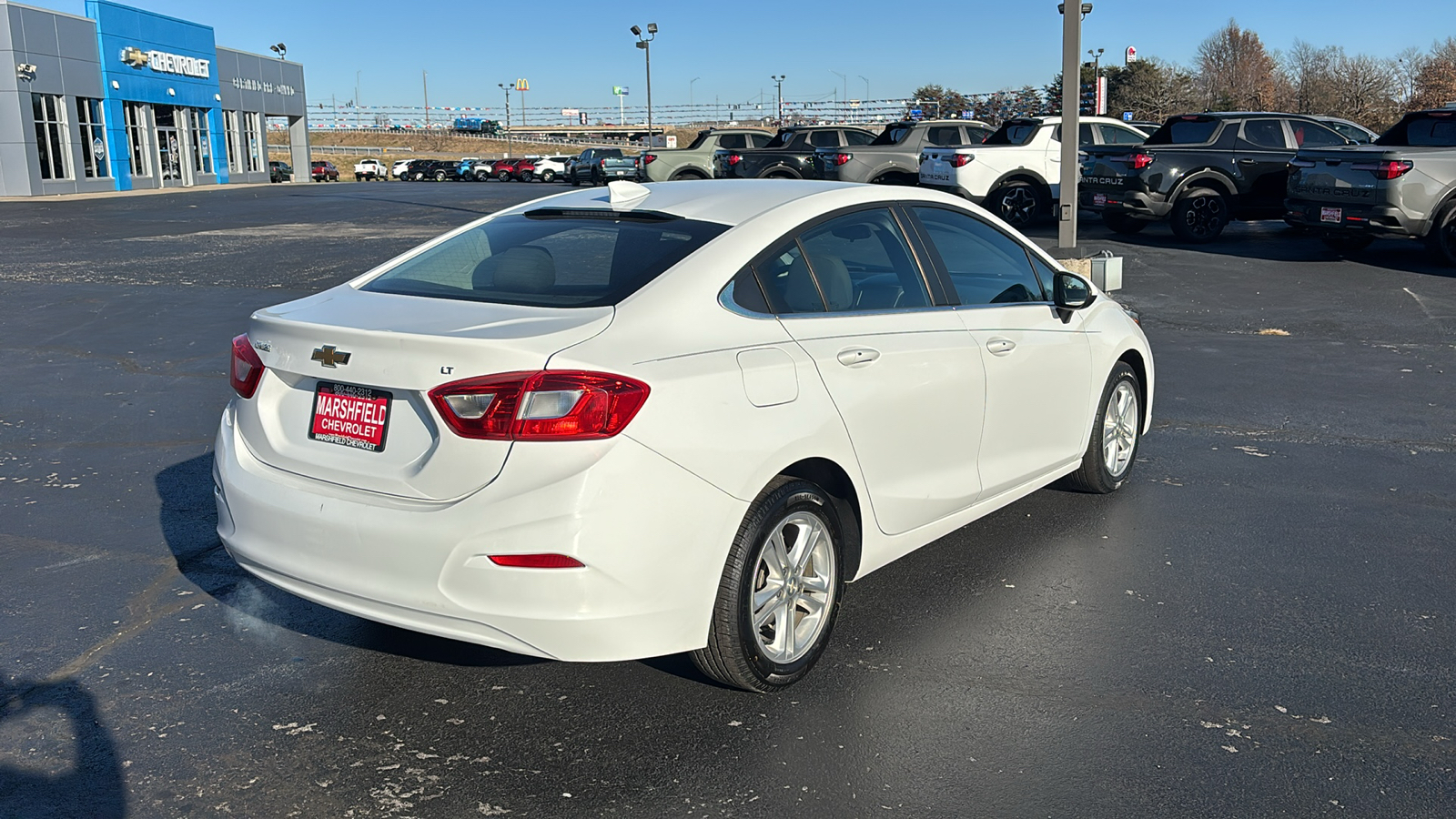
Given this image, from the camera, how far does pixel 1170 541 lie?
208 inches

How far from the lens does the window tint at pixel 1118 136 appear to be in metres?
20.2

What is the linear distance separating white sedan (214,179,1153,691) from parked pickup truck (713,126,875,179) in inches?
860

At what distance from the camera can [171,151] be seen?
52156 mm

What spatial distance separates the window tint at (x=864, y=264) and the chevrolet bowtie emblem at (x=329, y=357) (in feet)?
5.16

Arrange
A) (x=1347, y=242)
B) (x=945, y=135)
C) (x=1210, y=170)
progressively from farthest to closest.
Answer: (x=945, y=135)
(x=1210, y=170)
(x=1347, y=242)

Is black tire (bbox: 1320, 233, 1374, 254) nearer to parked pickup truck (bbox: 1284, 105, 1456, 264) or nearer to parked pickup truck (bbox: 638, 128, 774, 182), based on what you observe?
parked pickup truck (bbox: 1284, 105, 1456, 264)

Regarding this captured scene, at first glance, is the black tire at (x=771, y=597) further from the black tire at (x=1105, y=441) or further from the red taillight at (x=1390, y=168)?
the red taillight at (x=1390, y=168)

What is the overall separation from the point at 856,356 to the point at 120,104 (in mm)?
51755

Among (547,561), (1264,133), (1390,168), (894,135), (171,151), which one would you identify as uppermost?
(171,151)

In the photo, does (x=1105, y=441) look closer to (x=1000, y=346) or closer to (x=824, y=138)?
(x=1000, y=346)

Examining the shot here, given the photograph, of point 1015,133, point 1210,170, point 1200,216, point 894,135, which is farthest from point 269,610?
point 894,135

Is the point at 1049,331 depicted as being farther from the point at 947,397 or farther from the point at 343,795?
the point at 343,795

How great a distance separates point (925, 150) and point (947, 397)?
17551 mm

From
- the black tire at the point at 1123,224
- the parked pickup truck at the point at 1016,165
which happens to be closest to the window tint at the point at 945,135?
the parked pickup truck at the point at 1016,165
